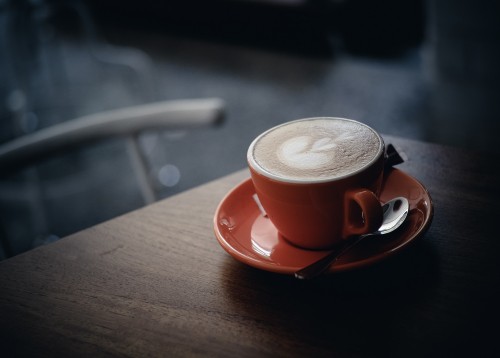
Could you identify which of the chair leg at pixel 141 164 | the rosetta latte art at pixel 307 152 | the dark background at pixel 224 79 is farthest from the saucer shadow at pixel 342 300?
the dark background at pixel 224 79

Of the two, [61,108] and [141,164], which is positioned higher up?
[141,164]

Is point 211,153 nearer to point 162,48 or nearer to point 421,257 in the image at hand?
point 162,48

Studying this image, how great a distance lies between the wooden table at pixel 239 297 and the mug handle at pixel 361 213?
46mm

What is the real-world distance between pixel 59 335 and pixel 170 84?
7.89 feet

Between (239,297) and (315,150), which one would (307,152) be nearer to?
(315,150)

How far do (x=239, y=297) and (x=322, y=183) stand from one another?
0.43ft

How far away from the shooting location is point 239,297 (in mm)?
503

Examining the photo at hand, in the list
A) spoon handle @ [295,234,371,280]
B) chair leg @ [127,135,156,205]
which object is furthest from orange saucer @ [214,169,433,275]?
chair leg @ [127,135,156,205]

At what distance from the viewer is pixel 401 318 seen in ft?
1.49

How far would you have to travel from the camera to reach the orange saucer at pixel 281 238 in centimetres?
50

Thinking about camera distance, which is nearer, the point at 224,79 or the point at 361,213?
the point at 361,213

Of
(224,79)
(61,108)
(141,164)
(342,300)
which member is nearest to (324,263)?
(342,300)

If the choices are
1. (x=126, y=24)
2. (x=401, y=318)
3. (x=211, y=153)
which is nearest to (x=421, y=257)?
(x=401, y=318)

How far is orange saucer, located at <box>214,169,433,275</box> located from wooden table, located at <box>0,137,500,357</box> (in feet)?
0.06
